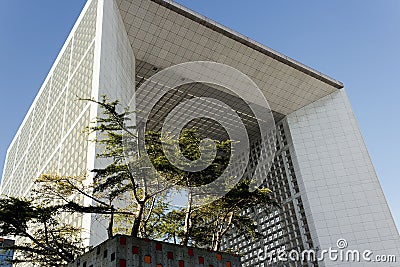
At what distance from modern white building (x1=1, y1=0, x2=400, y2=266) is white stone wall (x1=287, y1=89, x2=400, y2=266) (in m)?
0.05

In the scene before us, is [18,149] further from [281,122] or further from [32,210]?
[32,210]

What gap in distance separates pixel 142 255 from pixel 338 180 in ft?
57.4

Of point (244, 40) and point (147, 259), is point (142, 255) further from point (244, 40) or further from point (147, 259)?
point (244, 40)

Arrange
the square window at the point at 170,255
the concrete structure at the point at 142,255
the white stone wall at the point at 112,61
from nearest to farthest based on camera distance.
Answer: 1. the concrete structure at the point at 142,255
2. the square window at the point at 170,255
3. the white stone wall at the point at 112,61

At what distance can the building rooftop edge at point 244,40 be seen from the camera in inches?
764

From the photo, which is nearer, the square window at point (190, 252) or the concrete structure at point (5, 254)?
the square window at point (190, 252)

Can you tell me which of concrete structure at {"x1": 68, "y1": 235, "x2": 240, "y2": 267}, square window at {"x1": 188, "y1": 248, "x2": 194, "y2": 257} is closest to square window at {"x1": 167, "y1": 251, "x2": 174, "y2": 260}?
concrete structure at {"x1": 68, "y1": 235, "x2": 240, "y2": 267}

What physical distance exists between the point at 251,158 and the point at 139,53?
11182mm

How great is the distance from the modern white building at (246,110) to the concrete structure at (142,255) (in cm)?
740

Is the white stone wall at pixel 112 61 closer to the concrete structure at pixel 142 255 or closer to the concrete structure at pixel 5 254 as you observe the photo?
the concrete structure at pixel 5 254

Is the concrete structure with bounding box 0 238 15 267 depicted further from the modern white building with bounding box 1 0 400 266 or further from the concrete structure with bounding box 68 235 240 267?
the modern white building with bounding box 1 0 400 266

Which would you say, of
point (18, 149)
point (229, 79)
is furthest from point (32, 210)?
point (18, 149)

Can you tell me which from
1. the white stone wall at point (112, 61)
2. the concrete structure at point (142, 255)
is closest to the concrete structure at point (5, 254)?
the concrete structure at point (142, 255)

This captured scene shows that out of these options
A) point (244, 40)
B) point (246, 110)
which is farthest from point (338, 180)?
point (244, 40)
